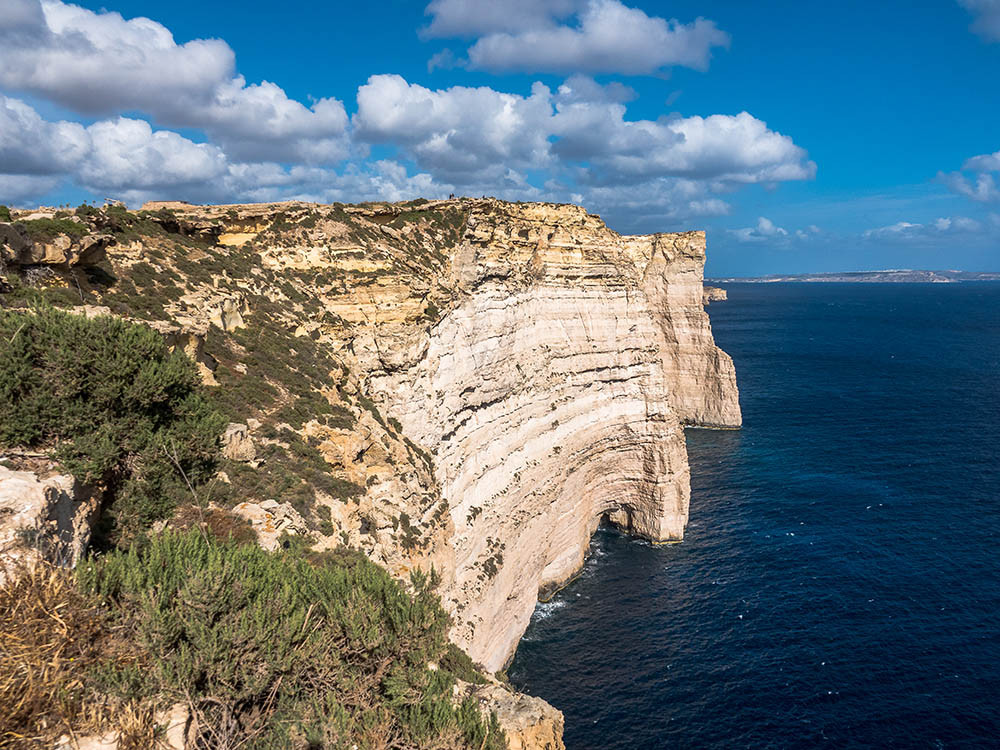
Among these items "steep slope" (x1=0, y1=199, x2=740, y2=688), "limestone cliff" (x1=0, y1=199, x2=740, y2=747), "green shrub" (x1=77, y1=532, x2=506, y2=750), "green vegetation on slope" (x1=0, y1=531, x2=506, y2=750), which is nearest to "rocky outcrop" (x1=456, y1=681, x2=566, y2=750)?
"limestone cliff" (x1=0, y1=199, x2=740, y2=747)

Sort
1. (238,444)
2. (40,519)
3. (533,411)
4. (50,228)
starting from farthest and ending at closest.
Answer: (533,411) → (50,228) → (238,444) → (40,519)

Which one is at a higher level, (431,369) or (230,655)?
(431,369)

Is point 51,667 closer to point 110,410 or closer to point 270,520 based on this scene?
point 110,410

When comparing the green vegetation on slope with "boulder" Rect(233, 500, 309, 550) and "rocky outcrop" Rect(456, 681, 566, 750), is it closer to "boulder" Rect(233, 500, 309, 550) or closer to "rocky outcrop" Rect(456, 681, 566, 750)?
"rocky outcrop" Rect(456, 681, 566, 750)

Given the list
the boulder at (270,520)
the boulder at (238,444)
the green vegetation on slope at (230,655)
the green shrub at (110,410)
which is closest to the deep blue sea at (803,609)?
the boulder at (270,520)

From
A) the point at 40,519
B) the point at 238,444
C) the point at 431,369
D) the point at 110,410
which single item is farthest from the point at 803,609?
the point at 40,519

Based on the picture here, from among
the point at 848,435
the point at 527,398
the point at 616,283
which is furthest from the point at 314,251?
the point at 848,435

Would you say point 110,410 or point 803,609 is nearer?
point 110,410

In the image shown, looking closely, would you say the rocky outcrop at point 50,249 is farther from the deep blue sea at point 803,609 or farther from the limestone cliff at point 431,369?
the deep blue sea at point 803,609
